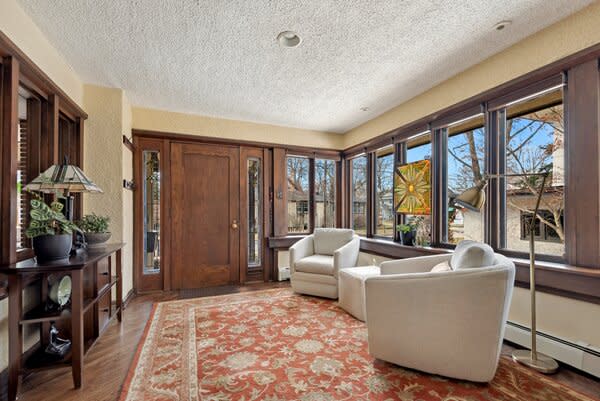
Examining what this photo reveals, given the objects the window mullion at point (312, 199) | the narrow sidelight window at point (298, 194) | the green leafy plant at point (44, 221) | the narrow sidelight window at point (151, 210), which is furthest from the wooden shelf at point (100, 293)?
the window mullion at point (312, 199)

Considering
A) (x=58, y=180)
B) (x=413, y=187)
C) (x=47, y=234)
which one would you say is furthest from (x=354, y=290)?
(x=58, y=180)

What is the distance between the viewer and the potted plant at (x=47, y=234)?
5.84 ft

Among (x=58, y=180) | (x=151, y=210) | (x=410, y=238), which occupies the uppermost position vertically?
(x=58, y=180)

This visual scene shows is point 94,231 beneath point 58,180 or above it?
beneath

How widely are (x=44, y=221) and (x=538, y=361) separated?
3.69 metres

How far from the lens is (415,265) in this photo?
2572mm

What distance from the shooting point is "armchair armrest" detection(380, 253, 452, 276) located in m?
2.52

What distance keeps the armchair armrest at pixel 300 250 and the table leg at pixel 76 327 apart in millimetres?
2356

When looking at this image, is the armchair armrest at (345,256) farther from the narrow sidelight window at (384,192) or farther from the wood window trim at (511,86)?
the wood window trim at (511,86)

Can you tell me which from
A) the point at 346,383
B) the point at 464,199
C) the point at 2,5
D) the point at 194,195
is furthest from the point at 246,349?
the point at 2,5

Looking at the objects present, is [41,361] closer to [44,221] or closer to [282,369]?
[44,221]

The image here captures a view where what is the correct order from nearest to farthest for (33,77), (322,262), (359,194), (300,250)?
(33,77)
(322,262)
(300,250)
(359,194)

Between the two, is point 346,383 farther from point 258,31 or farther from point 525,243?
point 258,31

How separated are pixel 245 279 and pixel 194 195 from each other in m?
1.55
